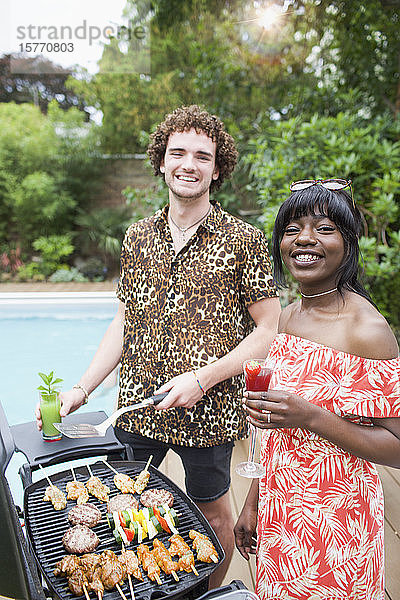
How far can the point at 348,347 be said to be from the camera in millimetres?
1088

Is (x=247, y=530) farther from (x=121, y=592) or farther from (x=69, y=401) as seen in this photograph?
(x=69, y=401)

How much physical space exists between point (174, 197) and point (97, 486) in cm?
93

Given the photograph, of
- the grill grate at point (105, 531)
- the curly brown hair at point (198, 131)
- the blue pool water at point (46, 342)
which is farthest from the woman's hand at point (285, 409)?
the blue pool water at point (46, 342)

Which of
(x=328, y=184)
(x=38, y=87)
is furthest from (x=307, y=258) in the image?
(x=38, y=87)

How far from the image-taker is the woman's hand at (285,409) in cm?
104

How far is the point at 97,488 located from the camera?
1395 mm

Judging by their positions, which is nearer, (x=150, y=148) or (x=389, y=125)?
(x=150, y=148)

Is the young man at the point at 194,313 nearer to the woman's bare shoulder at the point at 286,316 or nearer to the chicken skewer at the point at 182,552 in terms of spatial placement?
the woman's bare shoulder at the point at 286,316

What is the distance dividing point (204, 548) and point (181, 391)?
1.46 feet

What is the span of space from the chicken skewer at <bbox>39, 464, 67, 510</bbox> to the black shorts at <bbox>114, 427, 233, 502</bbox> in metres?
0.38

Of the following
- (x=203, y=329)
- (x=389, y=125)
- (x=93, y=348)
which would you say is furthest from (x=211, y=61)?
(x=203, y=329)

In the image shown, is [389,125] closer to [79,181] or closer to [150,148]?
[150,148]

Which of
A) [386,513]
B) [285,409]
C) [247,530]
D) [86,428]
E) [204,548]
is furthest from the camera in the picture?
[386,513]

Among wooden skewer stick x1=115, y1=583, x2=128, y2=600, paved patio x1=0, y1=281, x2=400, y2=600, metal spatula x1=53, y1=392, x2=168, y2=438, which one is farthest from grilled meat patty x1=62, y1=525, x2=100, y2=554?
paved patio x1=0, y1=281, x2=400, y2=600
